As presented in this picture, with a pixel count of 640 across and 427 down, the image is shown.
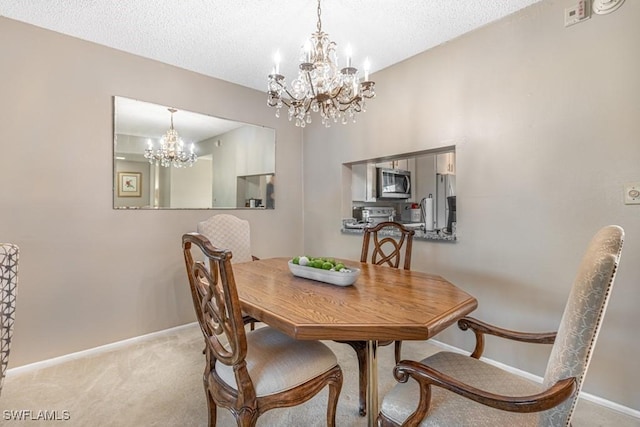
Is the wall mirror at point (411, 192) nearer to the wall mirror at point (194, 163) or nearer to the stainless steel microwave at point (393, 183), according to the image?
the stainless steel microwave at point (393, 183)

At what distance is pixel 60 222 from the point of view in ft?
7.51

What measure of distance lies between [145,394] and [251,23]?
258 centimetres

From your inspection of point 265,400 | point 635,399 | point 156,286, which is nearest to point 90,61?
point 156,286

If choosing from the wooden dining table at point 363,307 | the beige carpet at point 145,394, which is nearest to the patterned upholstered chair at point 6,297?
the wooden dining table at point 363,307

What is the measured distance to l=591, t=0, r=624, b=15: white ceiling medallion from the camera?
1.71 m

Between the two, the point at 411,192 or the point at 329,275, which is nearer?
the point at 329,275

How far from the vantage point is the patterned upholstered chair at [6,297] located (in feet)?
3.16

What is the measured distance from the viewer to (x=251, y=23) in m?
2.21

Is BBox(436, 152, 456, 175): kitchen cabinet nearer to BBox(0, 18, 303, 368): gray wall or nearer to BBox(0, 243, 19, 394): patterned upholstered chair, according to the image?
BBox(0, 18, 303, 368): gray wall

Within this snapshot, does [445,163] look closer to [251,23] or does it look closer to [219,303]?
[251,23]

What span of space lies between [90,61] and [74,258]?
5.14ft

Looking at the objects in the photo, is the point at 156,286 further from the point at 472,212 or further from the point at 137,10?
the point at 472,212

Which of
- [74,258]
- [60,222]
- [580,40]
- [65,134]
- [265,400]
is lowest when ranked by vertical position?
[265,400]

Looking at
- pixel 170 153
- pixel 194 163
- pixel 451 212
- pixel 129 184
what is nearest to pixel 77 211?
pixel 129 184
